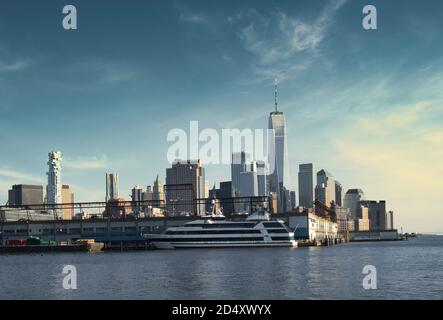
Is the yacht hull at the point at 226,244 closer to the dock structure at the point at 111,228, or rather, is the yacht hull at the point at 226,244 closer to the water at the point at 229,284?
the dock structure at the point at 111,228

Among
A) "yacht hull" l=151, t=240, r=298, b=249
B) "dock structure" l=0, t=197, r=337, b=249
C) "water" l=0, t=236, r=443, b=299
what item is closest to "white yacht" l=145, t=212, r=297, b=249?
"yacht hull" l=151, t=240, r=298, b=249

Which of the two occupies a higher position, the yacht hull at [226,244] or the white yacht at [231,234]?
the white yacht at [231,234]

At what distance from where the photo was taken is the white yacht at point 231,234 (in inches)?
5600

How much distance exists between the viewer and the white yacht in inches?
→ 5600

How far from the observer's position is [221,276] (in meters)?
61.2

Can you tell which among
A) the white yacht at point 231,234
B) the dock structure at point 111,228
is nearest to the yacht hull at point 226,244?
the white yacht at point 231,234

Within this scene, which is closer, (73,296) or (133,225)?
(73,296)

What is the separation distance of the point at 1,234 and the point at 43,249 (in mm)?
44060

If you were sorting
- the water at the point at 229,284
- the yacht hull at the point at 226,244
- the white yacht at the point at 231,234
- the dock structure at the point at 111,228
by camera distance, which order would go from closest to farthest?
1. the water at the point at 229,284
2. the yacht hull at the point at 226,244
3. the white yacht at the point at 231,234
4. the dock structure at the point at 111,228
